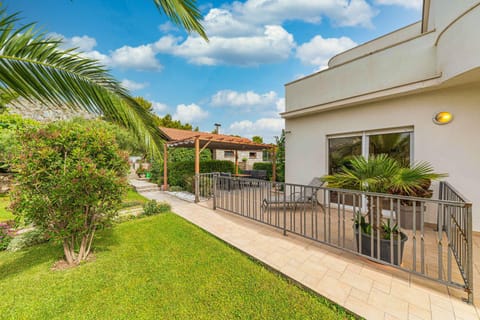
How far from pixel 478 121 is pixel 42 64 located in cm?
754

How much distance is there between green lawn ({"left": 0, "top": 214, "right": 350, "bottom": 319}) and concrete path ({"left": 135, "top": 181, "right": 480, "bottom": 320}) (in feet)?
0.71

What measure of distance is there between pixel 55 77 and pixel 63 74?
11cm

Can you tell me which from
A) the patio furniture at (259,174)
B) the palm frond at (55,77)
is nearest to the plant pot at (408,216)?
the palm frond at (55,77)

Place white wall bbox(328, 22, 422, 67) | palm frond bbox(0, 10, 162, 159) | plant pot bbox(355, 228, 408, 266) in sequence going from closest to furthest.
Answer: palm frond bbox(0, 10, 162, 159) → plant pot bbox(355, 228, 408, 266) → white wall bbox(328, 22, 422, 67)

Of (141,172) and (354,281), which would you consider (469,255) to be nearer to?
(354,281)

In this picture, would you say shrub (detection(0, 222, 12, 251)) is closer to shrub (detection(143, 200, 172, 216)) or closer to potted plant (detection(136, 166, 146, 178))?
shrub (detection(143, 200, 172, 216))

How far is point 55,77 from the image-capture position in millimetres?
2180

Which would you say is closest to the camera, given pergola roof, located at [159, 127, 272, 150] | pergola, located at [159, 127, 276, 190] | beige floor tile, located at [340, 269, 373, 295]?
beige floor tile, located at [340, 269, 373, 295]

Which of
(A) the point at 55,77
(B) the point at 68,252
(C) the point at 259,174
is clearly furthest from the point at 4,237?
(C) the point at 259,174

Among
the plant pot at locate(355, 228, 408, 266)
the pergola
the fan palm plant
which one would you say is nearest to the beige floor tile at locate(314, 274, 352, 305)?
the plant pot at locate(355, 228, 408, 266)

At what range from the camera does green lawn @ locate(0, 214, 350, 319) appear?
7.17 ft

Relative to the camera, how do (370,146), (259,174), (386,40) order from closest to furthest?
(370,146) < (386,40) < (259,174)

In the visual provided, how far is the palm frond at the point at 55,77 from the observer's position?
6.23 ft

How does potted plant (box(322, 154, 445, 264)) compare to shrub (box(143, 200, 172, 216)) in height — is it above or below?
above
